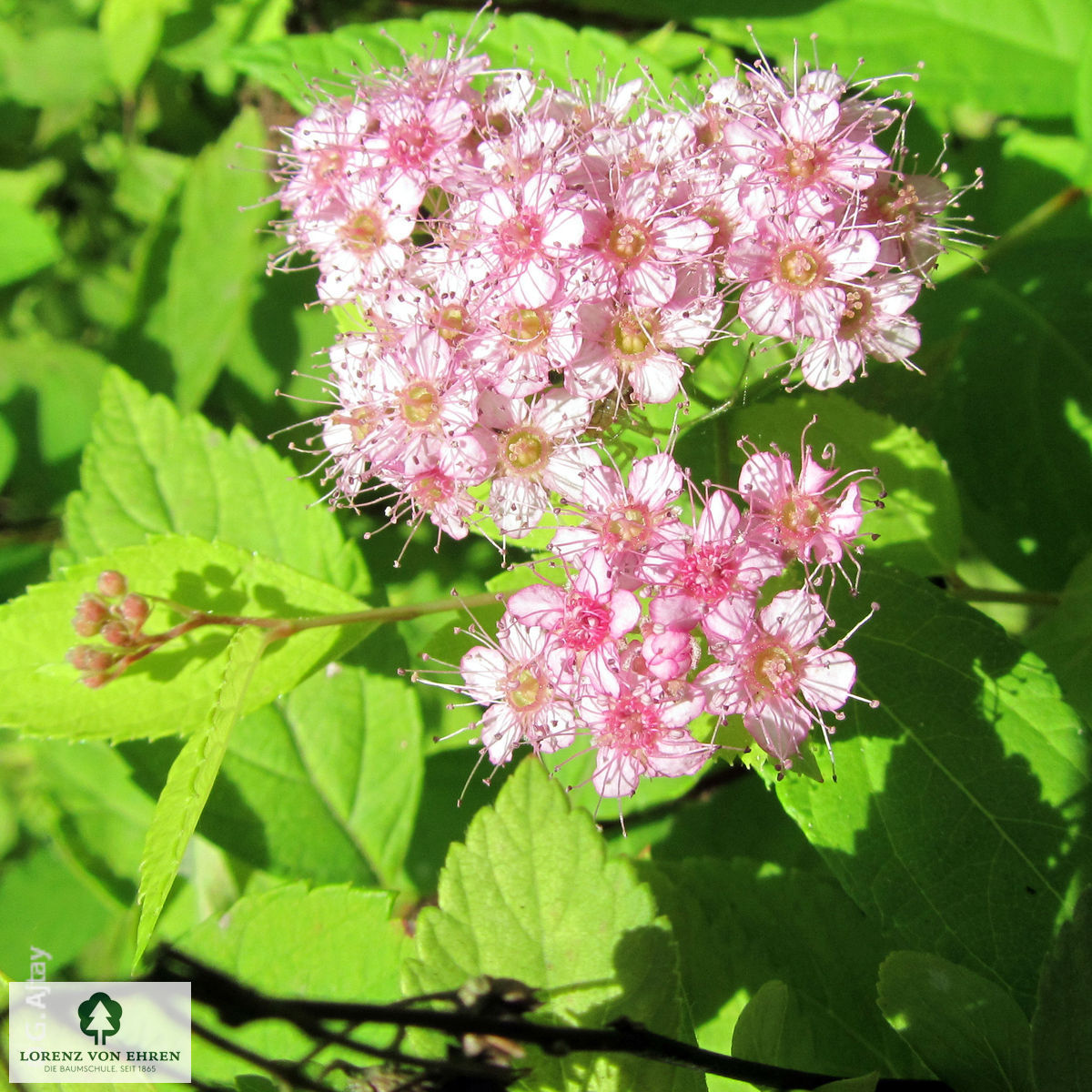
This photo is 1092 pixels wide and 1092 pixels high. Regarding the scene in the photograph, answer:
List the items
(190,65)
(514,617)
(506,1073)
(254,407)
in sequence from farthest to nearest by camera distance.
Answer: (190,65) < (254,407) < (514,617) < (506,1073)

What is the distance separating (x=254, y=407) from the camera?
222cm

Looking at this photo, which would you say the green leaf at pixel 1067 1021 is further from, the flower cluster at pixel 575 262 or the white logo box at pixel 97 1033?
the white logo box at pixel 97 1033

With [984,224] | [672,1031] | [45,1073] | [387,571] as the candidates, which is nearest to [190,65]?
[387,571]

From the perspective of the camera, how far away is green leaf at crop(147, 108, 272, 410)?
6.97 ft

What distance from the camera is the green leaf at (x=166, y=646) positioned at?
135 cm

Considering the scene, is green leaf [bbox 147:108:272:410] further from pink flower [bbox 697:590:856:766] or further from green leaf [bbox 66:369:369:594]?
pink flower [bbox 697:590:856:766]

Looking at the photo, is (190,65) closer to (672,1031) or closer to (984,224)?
(984,224)

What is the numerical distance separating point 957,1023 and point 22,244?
237 cm

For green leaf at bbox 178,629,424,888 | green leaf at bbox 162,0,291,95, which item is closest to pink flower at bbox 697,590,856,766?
green leaf at bbox 178,629,424,888

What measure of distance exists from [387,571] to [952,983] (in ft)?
4.41

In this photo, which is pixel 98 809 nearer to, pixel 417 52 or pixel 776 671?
pixel 776 671

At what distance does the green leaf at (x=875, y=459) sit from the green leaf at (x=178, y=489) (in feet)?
2.37

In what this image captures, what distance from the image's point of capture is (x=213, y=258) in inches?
84.6

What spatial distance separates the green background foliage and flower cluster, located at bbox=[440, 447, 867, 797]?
0.33 ft
